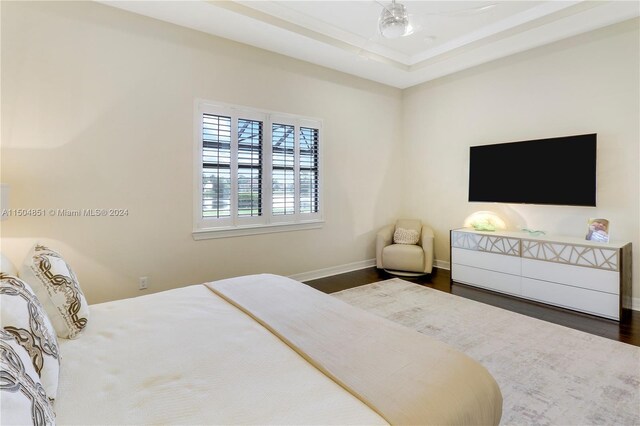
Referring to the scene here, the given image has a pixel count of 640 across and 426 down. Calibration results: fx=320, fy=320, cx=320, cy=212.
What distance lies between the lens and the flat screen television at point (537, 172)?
3.51 metres

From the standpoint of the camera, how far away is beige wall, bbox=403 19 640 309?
3.38m

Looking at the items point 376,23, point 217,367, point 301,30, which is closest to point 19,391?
point 217,367

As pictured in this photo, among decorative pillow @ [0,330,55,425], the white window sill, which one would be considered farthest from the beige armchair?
decorative pillow @ [0,330,55,425]

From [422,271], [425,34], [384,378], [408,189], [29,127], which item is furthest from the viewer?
[408,189]

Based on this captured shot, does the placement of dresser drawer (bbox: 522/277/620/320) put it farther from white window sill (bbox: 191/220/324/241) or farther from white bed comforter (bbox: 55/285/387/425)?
white bed comforter (bbox: 55/285/387/425)

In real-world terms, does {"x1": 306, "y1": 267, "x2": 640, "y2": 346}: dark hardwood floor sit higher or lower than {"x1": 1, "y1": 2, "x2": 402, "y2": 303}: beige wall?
lower

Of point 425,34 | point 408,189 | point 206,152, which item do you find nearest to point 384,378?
point 206,152

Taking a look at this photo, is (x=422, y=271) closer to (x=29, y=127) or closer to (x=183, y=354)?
(x=183, y=354)

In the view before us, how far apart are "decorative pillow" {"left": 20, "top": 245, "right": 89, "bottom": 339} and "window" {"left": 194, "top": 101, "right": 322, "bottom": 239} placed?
1916 mm

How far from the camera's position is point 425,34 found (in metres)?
3.97

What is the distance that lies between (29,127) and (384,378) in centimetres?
→ 332

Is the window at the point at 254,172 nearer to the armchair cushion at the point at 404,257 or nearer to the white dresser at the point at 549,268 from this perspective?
the armchair cushion at the point at 404,257

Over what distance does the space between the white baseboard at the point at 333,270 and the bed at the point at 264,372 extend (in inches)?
103

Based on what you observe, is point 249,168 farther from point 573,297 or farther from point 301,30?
point 573,297
